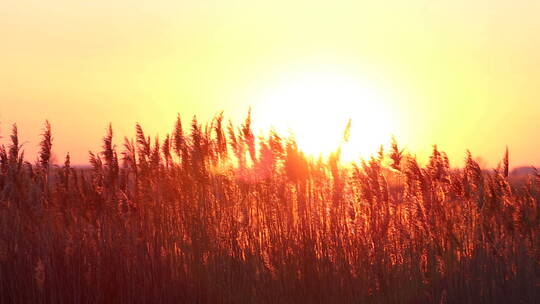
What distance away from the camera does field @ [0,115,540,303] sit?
761 cm

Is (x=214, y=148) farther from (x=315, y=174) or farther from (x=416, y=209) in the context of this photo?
(x=416, y=209)

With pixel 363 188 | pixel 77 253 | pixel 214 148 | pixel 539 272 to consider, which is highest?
pixel 214 148

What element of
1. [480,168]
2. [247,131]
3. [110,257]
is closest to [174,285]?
[110,257]

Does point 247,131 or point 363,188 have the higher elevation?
point 247,131

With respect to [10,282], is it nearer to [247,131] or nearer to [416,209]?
[247,131]

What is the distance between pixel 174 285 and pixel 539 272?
4440mm

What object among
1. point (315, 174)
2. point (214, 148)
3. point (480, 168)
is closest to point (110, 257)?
point (214, 148)

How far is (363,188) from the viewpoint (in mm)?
7824

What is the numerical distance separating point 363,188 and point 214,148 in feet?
6.58

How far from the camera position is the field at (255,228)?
25.0 feet

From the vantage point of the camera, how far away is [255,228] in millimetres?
8211

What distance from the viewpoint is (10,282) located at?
770cm

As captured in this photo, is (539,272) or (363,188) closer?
(363,188)

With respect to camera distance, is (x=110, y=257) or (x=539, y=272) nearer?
(x=110, y=257)
